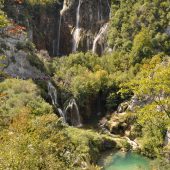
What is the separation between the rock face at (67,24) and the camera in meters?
73.9

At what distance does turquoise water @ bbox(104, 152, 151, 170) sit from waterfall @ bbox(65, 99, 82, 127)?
40.4ft

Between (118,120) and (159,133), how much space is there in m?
9.59

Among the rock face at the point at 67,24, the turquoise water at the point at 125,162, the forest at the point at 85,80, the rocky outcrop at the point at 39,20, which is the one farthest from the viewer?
the rock face at the point at 67,24

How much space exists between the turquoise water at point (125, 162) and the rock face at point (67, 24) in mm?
31740

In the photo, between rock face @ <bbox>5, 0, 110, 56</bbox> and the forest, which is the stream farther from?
rock face @ <bbox>5, 0, 110, 56</bbox>

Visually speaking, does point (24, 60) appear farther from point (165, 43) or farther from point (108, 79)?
point (165, 43)

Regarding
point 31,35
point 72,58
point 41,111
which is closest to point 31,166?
point 41,111

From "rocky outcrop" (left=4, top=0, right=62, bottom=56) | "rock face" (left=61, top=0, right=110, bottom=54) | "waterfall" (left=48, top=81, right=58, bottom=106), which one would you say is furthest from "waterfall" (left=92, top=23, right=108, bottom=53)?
"waterfall" (left=48, top=81, right=58, bottom=106)

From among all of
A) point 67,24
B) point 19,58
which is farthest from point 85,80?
point 67,24

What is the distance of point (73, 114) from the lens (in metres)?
57.5

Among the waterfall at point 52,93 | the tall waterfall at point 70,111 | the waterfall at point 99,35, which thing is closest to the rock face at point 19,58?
the waterfall at point 52,93

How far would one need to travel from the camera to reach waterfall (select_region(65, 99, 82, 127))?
5669 cm

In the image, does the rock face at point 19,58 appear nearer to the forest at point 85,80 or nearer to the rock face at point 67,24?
the forest at point 85,80

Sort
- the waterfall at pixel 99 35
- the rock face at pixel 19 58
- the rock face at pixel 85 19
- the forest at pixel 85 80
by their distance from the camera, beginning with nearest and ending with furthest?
the forest at pixel 85 80 < the rock face at pixel 19 58 < the waterfall at pixel 99 35 < the rock face at pixel 85 19
